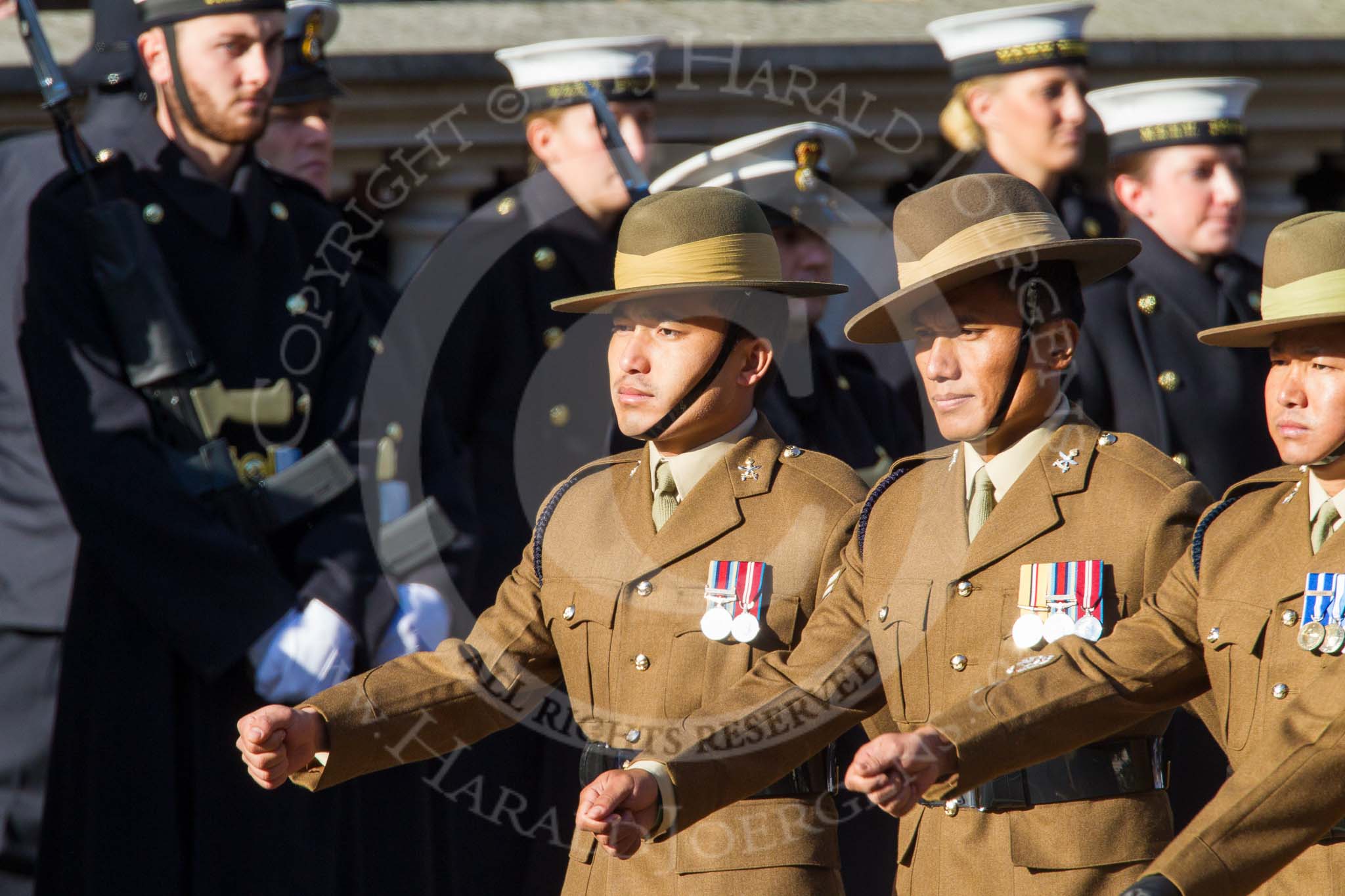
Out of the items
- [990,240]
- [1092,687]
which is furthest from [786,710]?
[990,240]

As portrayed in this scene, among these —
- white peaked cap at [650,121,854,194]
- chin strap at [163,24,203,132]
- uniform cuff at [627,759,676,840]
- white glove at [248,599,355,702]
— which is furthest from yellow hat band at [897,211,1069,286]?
chin strap at [163,24,203,132]

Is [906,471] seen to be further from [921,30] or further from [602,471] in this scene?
[921,30]

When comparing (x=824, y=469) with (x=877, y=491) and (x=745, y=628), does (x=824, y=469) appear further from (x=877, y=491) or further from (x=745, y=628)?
(x=745, y=628)

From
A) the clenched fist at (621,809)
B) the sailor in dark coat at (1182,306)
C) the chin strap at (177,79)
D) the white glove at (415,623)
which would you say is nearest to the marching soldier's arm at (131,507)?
the white glove at (415,623)

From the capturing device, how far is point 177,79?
5.57m

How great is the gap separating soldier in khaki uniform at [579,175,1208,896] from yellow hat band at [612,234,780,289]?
26 cm

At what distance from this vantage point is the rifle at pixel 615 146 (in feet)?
20.1

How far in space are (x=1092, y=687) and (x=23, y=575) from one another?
2.91 metres

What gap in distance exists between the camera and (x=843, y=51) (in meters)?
7.23

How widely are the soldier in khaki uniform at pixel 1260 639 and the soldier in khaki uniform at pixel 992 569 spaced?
10cm

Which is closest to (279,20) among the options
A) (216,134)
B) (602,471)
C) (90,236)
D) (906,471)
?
(216,134)

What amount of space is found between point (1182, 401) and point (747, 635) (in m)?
2.59

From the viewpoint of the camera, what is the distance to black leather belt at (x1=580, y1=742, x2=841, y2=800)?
3.74 m

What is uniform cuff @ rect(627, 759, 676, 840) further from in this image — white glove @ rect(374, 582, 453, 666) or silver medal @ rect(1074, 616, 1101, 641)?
white glove @ rect(374, 582, 453, 666)
